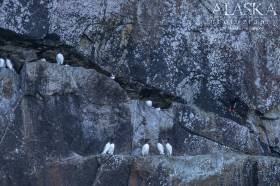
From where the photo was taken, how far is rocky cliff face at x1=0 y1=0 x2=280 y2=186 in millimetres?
16484

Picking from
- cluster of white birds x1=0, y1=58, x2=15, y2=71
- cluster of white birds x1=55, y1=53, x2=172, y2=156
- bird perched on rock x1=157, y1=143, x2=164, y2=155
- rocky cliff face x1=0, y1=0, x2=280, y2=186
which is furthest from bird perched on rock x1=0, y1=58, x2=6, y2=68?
bird perched on rock x1=157, y1=143, x2=164, y2=155

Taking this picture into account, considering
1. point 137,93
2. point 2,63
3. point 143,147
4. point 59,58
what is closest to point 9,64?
point 2,63

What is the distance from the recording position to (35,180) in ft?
53.3

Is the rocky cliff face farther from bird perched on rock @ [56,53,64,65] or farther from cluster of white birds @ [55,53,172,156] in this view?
bird perched on rock @ [56,53,64,65]

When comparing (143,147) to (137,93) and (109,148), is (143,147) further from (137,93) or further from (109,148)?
(137,93)

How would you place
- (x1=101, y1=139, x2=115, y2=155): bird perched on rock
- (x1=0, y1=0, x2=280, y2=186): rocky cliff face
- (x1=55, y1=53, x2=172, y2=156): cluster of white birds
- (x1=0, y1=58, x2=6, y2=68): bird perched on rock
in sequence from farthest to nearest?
(x1=0, y1=58, x2=6, y2=68): bird perched on rock
(x1=55, y1=53, x2=172, y2=156): cluster of white birds
(x1=101, y1=139, x2=115, y2=155): bird perched on rock
(x1=0, y1=0, x2=280, y2=186): rocky cliff face

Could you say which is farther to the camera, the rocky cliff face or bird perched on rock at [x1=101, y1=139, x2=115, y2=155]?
bird perched on rock at [x1=101, y1=139, x2=115, y2=155]

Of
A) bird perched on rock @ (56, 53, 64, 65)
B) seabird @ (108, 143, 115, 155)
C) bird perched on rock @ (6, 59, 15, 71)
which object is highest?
bird perched on rock @ (56, 53, 64, 65)

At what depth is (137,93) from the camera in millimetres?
19312

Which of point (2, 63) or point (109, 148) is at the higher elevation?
point (2, 63)

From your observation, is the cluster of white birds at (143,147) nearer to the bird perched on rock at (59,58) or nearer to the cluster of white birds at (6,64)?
the bird perched on rock at (59,58)

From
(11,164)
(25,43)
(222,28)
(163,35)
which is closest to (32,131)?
(11,164)

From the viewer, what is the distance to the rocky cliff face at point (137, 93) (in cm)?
1648

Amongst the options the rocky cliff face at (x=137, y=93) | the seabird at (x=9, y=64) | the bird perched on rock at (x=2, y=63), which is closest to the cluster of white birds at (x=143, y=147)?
the rocky cliff face at (x=137, y=93)
